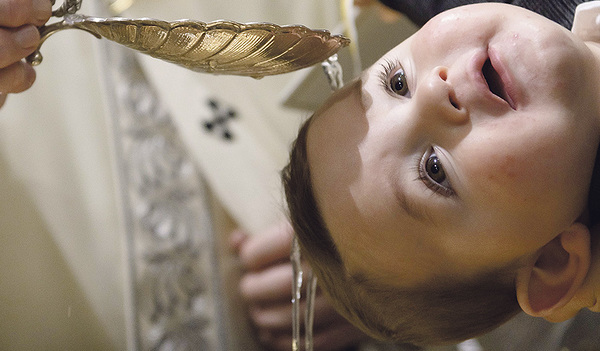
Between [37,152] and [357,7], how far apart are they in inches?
24.1

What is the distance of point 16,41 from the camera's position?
0.51 m

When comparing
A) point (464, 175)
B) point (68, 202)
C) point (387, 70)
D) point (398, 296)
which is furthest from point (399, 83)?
point (68, 202)

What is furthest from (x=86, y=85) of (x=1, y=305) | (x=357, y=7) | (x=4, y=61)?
(x=4, y=61)

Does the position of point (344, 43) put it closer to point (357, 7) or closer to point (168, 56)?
point (168, 56)

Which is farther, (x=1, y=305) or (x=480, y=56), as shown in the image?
(x=1, y=305)

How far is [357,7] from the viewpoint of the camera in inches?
39.3

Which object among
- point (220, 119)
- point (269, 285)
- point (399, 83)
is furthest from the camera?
point (220, 119)

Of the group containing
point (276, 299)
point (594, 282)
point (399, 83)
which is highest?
point (399, 83)

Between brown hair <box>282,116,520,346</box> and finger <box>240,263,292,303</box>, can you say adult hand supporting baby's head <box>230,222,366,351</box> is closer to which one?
finger <box>240,263,292,303</box>

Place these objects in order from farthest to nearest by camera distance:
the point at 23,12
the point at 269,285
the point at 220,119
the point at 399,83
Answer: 1. the point at 220,119
2. the point at 269,285
3. the point at 399,83
4. the point at 23,12

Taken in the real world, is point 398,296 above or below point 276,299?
above

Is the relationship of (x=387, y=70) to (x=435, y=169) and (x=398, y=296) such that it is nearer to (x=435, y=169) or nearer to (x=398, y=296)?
(x=435, y=169)

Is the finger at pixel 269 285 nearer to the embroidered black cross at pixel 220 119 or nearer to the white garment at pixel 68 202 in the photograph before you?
the white garment at pixel 68 202

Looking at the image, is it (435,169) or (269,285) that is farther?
(269,285)
